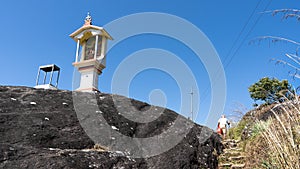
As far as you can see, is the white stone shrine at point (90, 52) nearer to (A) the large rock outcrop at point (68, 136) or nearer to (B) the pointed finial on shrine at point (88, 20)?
(B) the pointed finial on shrine at point (88, 20)

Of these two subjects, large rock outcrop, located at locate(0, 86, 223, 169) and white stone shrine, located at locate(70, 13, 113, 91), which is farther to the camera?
white stone shrine, located at locate(70, 13, 113, 91)

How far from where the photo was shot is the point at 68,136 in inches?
154

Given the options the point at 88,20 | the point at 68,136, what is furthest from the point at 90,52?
the point at 68,136

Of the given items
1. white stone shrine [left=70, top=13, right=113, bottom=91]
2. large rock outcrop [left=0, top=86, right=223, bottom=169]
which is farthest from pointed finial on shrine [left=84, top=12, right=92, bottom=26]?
large rock outcrop [left=0, top=86, right=223, bottom=169]

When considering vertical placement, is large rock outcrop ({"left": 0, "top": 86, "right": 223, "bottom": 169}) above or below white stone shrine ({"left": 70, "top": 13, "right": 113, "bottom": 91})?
below

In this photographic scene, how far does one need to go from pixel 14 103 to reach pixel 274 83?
17198 millimetres

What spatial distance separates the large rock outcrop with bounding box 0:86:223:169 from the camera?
320 centimetres

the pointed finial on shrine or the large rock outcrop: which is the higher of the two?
the pointed finial on shrine

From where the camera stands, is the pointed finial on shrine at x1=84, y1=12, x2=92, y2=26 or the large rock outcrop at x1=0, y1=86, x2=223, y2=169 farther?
the pointed finial on shrine at x1=84, y1=12, x2=92, y2=26

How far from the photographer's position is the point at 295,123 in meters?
2.71

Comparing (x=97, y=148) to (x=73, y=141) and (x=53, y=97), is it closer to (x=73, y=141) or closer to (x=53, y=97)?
(x=73, y=141)

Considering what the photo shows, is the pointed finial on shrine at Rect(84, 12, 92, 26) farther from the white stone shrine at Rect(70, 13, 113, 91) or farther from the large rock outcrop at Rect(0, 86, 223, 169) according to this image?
the large rock outcrop at Rect(0, 86, 223, 169)

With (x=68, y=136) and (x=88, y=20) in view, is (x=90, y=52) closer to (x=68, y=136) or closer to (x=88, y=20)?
(x=88, y=20)

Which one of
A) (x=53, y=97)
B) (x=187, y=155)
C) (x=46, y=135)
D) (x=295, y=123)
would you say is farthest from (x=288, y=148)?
(x=53, y=97)
